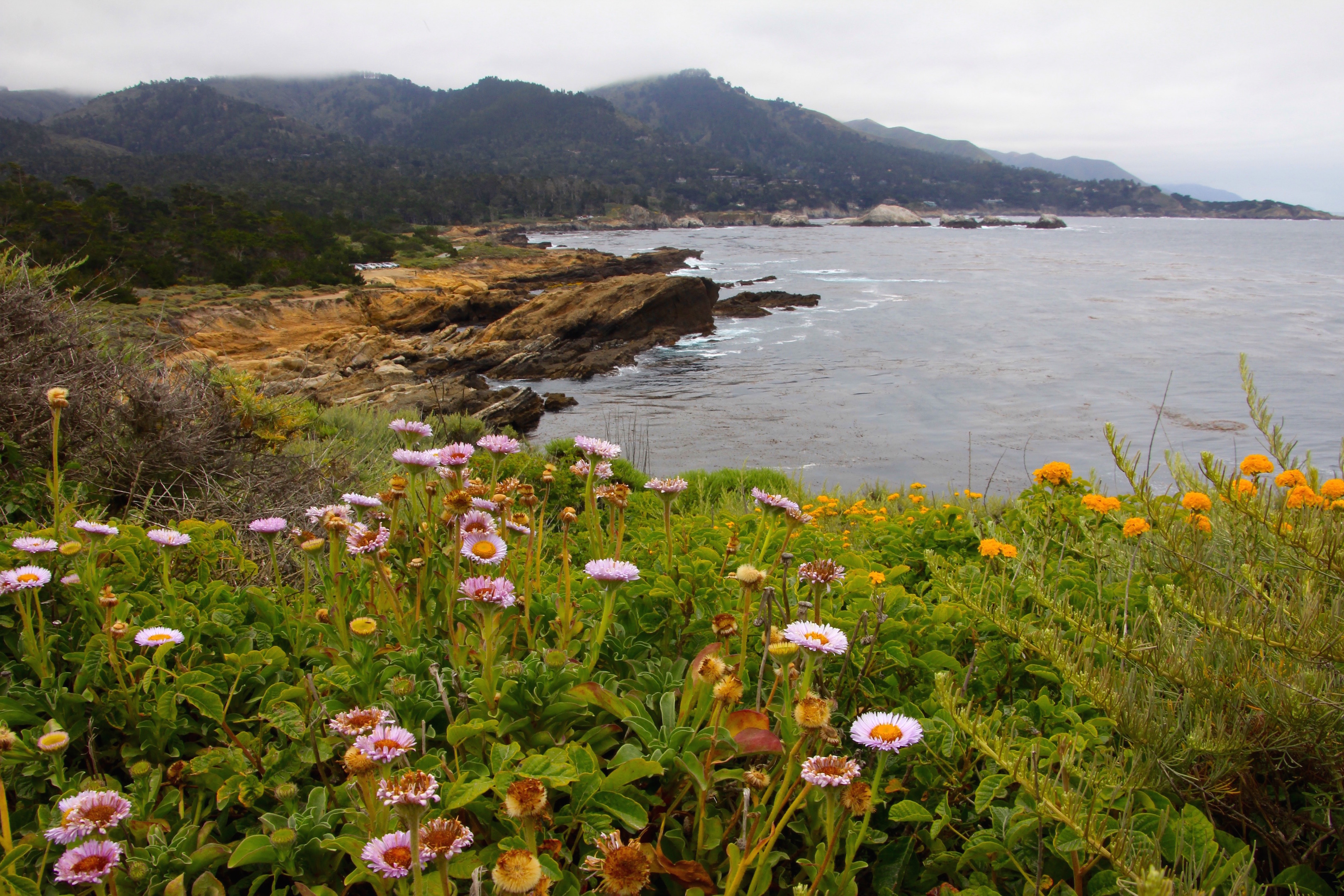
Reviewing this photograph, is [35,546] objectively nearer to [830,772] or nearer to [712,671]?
[712,671]

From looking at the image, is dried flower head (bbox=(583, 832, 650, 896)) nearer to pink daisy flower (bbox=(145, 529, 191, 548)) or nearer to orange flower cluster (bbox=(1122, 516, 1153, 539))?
pink daisy flower (bbox=(145, 529, 191, 548))

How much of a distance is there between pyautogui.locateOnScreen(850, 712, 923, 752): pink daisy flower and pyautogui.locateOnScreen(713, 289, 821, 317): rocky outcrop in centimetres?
3269

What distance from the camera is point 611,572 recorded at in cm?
161

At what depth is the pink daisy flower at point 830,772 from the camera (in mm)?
1060

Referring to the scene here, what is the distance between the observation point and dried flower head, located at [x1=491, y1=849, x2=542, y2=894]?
856 millimetres

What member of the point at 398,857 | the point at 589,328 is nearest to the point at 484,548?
the point at 398,857

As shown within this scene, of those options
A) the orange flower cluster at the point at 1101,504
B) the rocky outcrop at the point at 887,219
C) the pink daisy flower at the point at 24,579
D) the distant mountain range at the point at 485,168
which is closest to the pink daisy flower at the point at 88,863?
the pink daisy flower at the point at 24,579

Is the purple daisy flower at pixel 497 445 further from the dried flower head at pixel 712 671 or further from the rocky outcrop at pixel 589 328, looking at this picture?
the rocky outcrop at pixel 589 328

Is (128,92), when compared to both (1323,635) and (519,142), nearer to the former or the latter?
(519,142)

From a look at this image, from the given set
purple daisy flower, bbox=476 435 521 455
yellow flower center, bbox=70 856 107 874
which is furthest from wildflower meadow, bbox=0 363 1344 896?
purple daisy flower, bbox=476 435 521 455

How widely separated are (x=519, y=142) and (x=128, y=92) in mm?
78666

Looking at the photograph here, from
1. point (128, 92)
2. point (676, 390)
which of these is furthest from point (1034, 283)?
point (128, 92)

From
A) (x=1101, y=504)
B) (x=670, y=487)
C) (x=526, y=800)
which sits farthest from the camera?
(x=1101, y=504)

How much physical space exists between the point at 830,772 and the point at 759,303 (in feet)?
118
